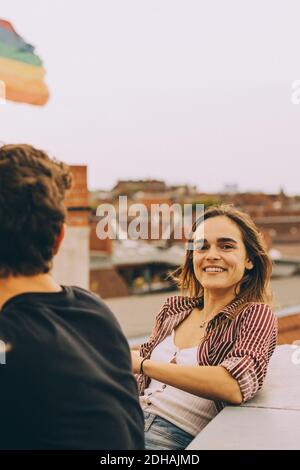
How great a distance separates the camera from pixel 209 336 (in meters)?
1.86

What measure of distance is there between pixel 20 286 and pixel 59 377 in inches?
6.4

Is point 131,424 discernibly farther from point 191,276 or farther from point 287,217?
point 287,217

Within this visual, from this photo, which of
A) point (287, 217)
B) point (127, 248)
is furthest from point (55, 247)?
point (287, 217)

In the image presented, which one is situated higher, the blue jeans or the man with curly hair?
the man with curly hair

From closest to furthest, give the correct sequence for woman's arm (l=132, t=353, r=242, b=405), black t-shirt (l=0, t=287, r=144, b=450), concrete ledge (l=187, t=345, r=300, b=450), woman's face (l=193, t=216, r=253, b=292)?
black t-shirt (l=0, t=287, r=144, b=450), concrete ledge (l=187, t=345, r=300, b=450), woman's arm (l=132, t=353, r=242, b=405), woman's face (l=193, t=216, r=253, b=292)

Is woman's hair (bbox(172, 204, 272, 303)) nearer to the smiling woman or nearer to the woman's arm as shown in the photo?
the smiling woman

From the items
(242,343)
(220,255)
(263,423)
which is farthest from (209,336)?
(263,423)

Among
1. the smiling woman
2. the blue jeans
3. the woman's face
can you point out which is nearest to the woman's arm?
the smiling woman

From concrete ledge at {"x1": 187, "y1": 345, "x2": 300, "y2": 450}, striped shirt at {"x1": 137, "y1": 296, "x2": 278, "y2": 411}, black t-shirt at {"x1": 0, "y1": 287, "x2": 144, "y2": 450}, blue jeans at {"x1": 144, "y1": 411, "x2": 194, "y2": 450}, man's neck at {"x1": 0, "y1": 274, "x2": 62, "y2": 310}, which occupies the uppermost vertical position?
man's neck at {"x1": 0, "y1": 274, "x2": 62, "y2": 310}

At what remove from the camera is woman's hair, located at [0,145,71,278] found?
1.06 m

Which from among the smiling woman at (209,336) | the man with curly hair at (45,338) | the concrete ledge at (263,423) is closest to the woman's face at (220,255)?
the smiling woman at (209,336)

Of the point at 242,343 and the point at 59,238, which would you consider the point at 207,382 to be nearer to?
the point at 242,343

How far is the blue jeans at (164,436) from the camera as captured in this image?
172 cm

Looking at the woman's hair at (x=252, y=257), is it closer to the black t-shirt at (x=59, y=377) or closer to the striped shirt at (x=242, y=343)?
the striped shirt at (x=242, y=343)
